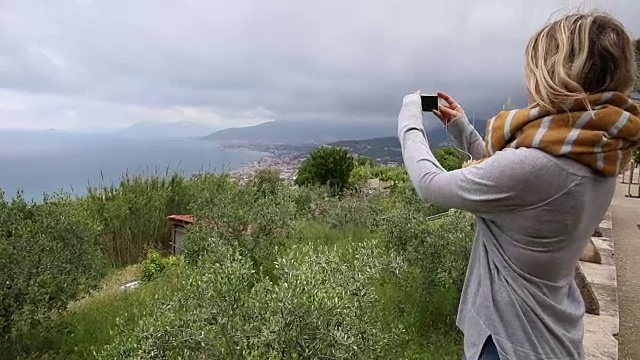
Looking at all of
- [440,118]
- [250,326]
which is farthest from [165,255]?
[440,118]

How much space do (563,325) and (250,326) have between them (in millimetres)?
956

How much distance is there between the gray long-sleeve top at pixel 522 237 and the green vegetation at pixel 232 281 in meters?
0.73

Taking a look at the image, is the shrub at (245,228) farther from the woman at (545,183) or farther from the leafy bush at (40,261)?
the woman at (545,183)

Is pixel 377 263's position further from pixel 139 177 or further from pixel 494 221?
pixel 139 177

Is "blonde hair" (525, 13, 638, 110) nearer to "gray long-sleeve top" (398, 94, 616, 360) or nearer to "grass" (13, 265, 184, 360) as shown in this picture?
"gray long-sleeve top" (398, 94, 616, 360)

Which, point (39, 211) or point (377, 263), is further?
point (39, 211)

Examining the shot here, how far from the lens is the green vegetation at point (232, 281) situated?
1735 mm

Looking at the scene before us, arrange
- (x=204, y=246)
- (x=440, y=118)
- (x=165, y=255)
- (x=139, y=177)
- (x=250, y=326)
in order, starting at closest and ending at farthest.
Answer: (x=440, y=118), (x=250, y=326), (x=204, y=246), (x=165, y=255), (x=139, y=177)

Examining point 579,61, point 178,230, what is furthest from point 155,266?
point 579,61

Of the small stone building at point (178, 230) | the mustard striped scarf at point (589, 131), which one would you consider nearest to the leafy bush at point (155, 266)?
the small stone building at point (178, 230)

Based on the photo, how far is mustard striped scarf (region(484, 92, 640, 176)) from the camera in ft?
2.96

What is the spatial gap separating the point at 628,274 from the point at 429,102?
162 inches

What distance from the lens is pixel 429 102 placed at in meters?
1.32

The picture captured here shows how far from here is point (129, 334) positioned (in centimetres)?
210
